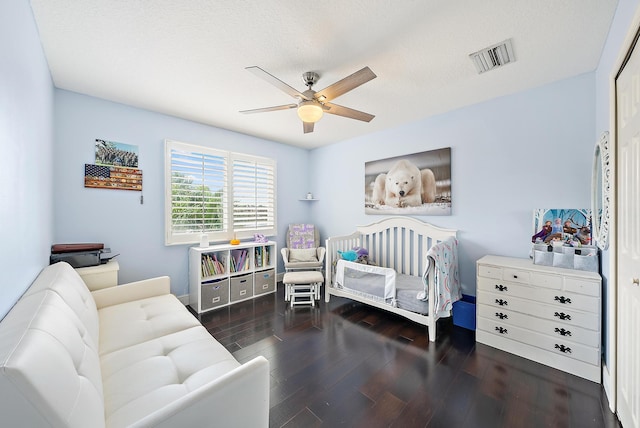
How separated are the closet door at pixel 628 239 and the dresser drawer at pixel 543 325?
1.40ft

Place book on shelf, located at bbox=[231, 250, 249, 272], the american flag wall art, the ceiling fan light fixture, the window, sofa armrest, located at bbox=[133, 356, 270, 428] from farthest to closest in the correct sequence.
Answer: book on shelf, located at bbox=[231, 250, 249, 272]
the window
the american flag wall art
the ceiling fan light fixture
sofa armrest, located at bbox=[133, 356, 270, 428]

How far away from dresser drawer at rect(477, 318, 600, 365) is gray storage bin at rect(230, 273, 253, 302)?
272cm

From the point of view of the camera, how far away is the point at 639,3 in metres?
1.07

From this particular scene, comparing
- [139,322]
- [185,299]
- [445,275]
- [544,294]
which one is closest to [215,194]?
[185,299]

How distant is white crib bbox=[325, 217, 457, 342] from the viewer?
2.96 m

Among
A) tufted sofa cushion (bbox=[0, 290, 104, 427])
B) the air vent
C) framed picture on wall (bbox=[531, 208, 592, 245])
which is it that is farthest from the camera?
framed picture on wall (bbox=[531, 208, 592, 245])

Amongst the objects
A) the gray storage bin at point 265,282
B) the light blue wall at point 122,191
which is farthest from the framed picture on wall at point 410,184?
the light blue wall at point 122,191

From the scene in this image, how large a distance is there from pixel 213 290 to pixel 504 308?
308cm

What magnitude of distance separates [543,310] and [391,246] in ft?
5.59

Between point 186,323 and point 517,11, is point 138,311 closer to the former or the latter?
point 186,323

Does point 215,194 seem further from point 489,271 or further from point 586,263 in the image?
point 586,263

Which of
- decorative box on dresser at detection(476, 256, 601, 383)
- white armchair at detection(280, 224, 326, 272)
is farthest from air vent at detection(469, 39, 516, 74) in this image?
white armchair at detection(280, 224, 326, 272)

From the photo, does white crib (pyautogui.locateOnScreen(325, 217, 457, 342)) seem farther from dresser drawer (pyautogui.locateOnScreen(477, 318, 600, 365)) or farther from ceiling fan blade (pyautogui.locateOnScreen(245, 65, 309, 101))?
ceiling fan blade (pyautogui.locateOnScreen(245, 65, 309, 101))

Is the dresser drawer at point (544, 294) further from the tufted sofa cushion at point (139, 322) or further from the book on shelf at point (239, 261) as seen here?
the book on shelf at point (239, 261)
